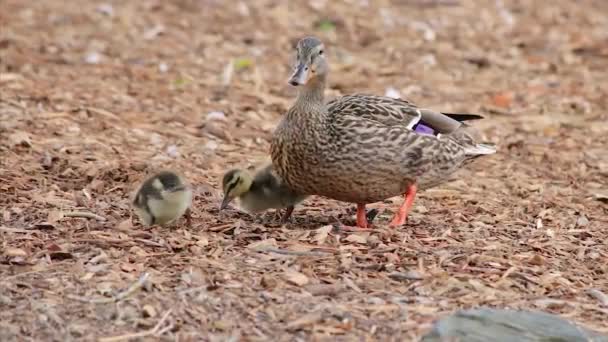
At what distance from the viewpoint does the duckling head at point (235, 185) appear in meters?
6.87

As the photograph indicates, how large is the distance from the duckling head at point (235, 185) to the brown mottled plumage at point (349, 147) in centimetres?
21

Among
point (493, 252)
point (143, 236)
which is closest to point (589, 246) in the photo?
point (493, 252)

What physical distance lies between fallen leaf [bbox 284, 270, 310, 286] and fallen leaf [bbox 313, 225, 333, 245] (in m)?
0.53

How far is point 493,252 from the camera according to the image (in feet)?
21.1

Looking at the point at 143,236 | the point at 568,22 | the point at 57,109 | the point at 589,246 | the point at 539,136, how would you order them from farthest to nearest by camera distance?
1. the point at 568,22
2. the point at 539,136
3. the point at 57,109
4. the point at 589,246
5. the point at 143,236

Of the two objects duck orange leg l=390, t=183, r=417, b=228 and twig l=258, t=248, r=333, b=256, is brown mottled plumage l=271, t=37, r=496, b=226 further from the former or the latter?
twig l=258, t=248, r=333, b=256

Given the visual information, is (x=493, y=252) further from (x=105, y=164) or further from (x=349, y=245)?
(x=105, y=164)

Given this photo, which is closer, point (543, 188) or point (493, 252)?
point (493, 252)

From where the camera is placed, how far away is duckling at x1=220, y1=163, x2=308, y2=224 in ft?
22.6

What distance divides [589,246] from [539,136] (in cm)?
303

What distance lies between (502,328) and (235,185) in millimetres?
2209

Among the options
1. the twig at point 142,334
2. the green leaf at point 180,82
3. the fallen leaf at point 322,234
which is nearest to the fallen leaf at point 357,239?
the fallen leaf at point 322,234

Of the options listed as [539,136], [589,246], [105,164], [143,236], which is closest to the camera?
[143,236]

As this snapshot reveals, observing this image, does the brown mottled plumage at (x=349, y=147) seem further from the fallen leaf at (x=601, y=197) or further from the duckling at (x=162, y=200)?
the fallen leaf at (x=601, y=197)
